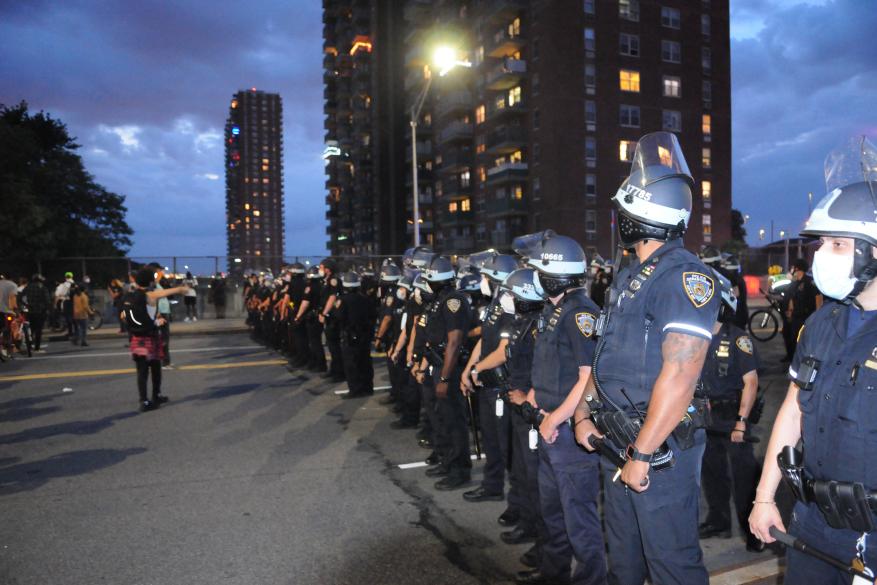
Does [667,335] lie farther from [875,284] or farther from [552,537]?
[552,537]

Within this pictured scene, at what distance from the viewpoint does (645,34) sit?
159 feet

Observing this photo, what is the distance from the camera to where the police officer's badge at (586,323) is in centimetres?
378

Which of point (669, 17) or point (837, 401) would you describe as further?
point (669, 17)

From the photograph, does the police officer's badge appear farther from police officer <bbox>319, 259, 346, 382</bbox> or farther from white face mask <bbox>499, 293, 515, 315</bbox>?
police officer <bbox>319, 259, 346, 382</bbox>

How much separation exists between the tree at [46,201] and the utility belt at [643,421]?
3075 centimetres

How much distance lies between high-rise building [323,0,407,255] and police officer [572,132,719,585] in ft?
220

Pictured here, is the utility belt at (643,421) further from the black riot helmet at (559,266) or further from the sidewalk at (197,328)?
the sidewalk at (197,328)

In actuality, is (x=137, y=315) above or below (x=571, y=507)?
above

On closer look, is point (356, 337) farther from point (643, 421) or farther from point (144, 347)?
point (643, 421)

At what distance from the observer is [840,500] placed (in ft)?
7.26

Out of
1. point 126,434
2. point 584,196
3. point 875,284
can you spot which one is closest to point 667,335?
point 875,284

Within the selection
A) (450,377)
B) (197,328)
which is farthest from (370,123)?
(450,377)

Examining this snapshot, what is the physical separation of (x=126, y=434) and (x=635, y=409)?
7.39 metres

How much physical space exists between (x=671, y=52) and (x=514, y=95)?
41.5 ft
